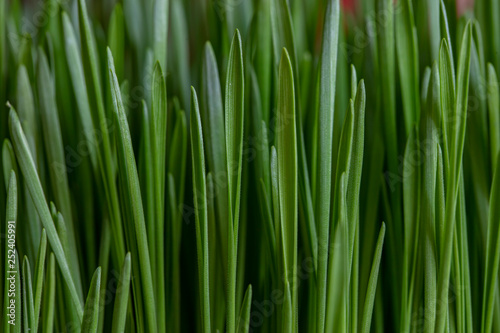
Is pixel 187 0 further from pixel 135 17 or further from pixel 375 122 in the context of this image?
pixel 375 122

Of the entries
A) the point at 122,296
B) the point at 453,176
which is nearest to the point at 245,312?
the point at 122,296

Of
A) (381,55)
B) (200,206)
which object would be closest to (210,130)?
(200,206)

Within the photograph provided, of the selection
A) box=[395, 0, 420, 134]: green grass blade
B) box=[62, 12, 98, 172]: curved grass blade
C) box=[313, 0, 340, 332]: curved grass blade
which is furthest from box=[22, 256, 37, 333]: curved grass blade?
box=[395, 0, 420, 134]: green grass blade

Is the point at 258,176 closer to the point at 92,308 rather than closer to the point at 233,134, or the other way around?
the point at 233,134

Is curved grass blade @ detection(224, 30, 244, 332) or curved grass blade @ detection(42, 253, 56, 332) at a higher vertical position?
curved grass blade @ detection(224, 30, 244, 332)

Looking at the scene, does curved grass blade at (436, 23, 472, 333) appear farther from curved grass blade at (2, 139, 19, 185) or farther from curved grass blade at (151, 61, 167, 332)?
curved grass blade at (2, 139, 19, 185)

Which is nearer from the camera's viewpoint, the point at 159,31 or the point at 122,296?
the point at 122,296
